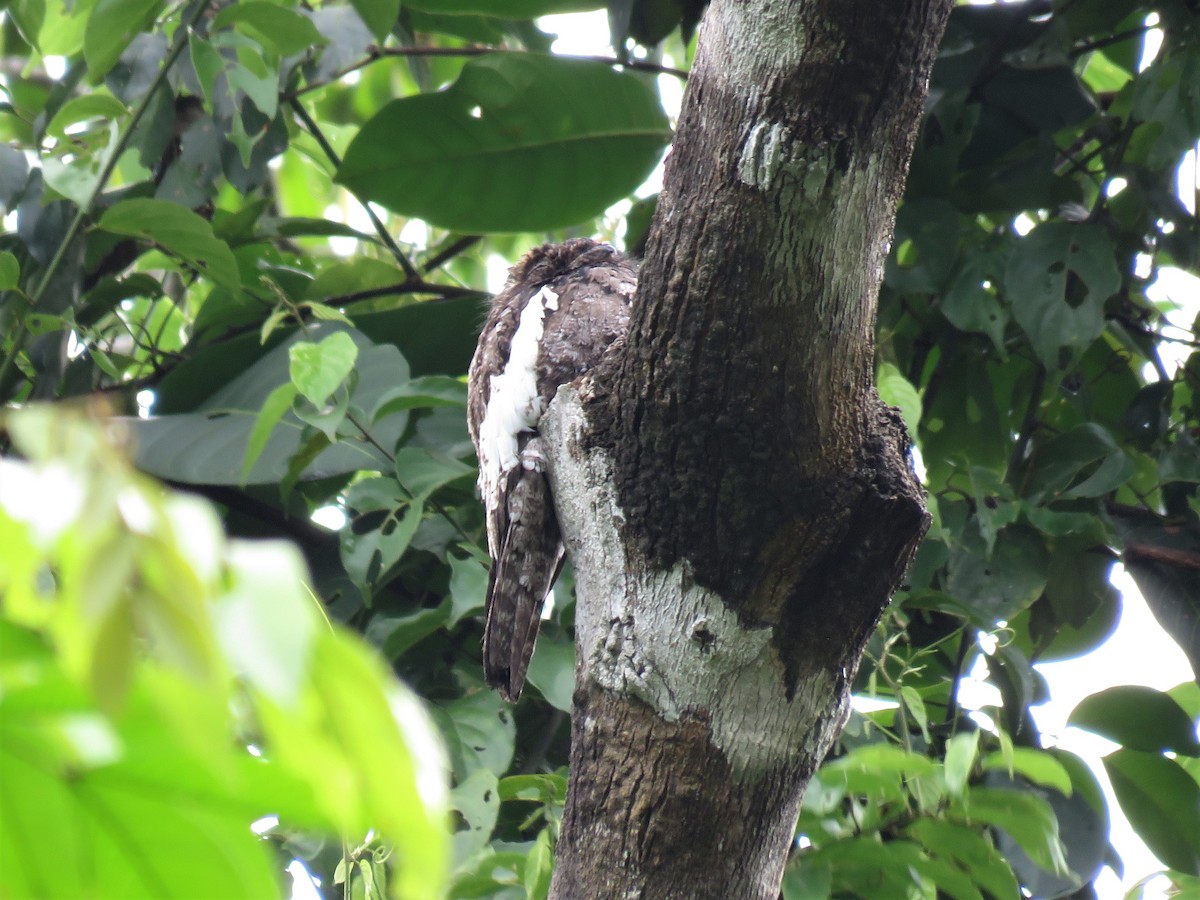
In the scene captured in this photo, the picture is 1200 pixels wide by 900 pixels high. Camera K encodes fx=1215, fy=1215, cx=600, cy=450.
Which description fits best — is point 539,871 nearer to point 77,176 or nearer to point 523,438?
point 523,438

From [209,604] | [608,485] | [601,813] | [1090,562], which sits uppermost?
[209,604]

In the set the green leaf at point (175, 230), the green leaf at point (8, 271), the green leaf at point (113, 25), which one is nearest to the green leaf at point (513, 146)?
the green leaf at point (175, 230)

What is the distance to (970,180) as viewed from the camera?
2.85 metres

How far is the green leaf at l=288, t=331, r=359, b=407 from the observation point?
200cm

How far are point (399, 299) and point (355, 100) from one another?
1492 millimetres

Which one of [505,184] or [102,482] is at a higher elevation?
[102,482]

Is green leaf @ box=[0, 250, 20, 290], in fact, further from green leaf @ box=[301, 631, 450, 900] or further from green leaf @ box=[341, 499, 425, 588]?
green leaf @ box=[301, 631, 450, 900]

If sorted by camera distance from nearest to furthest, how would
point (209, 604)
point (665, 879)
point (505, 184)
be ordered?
point (209, 604) → point (665, 879) → point (505, 184)

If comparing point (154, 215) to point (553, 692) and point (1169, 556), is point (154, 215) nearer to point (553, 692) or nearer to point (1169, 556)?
point (553, 692)

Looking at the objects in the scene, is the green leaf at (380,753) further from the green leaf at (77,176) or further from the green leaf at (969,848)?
the green leaf at (77,176)

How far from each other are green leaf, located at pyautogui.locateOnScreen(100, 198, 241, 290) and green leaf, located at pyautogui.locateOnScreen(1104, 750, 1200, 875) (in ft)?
6.81

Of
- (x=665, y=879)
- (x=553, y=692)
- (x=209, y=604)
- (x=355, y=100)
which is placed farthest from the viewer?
(x=355, y=100)

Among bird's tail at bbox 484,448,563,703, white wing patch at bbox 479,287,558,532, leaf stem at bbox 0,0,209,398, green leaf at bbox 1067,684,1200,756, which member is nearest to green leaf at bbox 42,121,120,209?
leaf stem at bbox 0,0,209,398

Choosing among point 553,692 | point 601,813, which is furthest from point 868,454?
point 553,692
